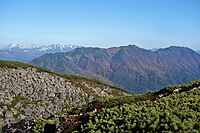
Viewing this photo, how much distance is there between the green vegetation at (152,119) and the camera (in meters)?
25.0

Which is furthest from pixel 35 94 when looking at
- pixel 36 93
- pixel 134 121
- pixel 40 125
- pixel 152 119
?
pixel 152 119

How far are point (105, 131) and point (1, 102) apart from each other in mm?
80214

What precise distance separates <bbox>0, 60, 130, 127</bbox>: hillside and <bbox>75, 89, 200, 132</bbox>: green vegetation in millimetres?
63084

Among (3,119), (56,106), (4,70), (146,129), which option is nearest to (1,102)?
(3,119)

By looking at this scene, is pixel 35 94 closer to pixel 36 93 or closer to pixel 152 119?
pixel 36 93

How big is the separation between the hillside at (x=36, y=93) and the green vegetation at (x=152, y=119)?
207 ft

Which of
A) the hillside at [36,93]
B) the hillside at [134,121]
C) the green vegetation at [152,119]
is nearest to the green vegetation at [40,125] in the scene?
the hillside at [134,121]

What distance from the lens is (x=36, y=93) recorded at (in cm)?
11906

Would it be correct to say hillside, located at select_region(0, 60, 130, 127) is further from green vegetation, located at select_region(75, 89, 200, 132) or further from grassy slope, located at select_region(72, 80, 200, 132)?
green vegetation, located at select_region(75, 89, 200, 132)

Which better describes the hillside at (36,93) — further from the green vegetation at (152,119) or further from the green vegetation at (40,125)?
the green vegetation at (152,119)

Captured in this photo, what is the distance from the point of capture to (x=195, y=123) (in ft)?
81.0

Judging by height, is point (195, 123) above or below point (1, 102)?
above

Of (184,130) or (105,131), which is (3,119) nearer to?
(105,131)

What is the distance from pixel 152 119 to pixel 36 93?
9630 centimetres
